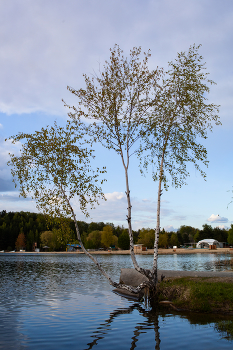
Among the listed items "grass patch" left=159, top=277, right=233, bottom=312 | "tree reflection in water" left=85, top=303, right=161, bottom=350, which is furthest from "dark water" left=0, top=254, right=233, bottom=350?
"grass patch" left=159, top=277, right=233, bottom=312

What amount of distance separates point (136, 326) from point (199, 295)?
14.9 feet

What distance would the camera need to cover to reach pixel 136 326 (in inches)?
563

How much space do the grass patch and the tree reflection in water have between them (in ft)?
5.59

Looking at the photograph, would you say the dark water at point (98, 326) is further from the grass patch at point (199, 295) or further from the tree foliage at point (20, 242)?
the tree foliage at point (20, 242)

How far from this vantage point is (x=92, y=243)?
16962cm

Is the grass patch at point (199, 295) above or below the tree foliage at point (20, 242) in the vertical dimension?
above

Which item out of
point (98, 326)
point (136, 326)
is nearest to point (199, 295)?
point (136, 326)

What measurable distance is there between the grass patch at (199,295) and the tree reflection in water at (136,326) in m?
1.70

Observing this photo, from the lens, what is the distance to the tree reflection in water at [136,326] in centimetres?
1212

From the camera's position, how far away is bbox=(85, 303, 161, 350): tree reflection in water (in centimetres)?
1212

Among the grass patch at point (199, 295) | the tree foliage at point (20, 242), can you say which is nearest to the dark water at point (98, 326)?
the grass patch at point (199, 295)

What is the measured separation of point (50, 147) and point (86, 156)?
246cm

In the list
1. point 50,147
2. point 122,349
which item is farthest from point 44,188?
point 122,349

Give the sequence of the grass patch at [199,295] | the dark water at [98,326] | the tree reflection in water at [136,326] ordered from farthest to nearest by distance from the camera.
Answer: the grass patch at [199,295]
the tree reflection in water at [136,326]
the dark water at [98,326]
